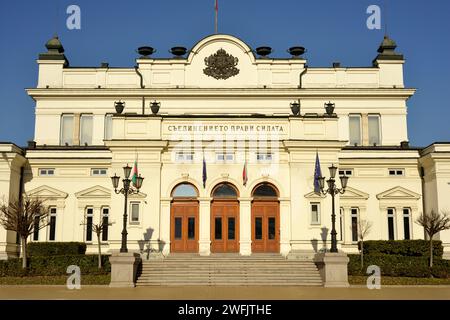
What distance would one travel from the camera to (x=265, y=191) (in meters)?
35.6

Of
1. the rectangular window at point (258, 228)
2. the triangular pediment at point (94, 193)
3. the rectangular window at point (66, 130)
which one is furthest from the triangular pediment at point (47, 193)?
the rectangular window at point (258, 228)

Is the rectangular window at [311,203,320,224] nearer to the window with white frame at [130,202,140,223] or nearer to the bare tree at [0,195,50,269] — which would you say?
the window with white frame at [130,202,140,223]

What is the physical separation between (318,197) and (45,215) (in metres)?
17.6

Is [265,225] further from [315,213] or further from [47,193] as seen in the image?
[47,193]

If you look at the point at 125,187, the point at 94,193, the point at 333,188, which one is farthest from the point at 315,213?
the point at 94,193

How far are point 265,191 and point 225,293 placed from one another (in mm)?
12285

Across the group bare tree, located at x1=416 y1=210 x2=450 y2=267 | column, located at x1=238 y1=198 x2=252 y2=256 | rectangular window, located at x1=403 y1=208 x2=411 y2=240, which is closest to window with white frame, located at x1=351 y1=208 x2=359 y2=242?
rectangular window, located at x1=403 y1=208 x2=411 y2=240

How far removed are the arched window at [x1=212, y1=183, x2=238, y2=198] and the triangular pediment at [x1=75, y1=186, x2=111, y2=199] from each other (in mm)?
9075

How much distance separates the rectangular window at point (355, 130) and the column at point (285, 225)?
44.3 ft

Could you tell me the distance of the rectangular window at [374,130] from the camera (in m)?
46.6

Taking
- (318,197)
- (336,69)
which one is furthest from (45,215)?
(336,69)

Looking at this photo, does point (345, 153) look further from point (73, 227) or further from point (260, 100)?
point (73, 227)

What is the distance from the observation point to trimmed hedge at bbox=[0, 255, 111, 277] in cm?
3047

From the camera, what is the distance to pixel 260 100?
4700 centimetres
